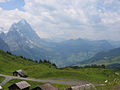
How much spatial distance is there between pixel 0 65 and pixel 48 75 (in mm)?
44822

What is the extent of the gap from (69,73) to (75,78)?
26.8 ft

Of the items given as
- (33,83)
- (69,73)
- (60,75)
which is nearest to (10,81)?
(33,83)

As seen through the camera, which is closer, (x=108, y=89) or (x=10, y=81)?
(x=108, y=89)

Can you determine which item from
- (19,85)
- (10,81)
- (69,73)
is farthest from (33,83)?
(69,73)

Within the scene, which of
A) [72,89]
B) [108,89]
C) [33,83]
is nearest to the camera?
[108,89]

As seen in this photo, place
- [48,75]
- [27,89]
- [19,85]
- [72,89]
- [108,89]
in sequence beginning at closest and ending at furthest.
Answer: [108,89], [72,89], [19,85], [27,89], [48,75]

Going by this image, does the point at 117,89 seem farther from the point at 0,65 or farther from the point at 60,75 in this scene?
the point at 0,65

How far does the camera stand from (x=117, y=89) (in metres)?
9.50

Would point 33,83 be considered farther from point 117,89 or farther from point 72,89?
point 117,89

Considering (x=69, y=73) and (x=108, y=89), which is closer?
(x=108, y=89)

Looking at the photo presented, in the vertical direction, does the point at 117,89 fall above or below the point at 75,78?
above

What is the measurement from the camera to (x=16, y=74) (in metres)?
80.4

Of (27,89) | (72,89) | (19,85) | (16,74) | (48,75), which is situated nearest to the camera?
(72,89)

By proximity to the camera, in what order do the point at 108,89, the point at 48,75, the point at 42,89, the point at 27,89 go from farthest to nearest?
1. the point at 48,75
2. the point at 27,89
3. the point at 42,89
4. the point at 108,89
